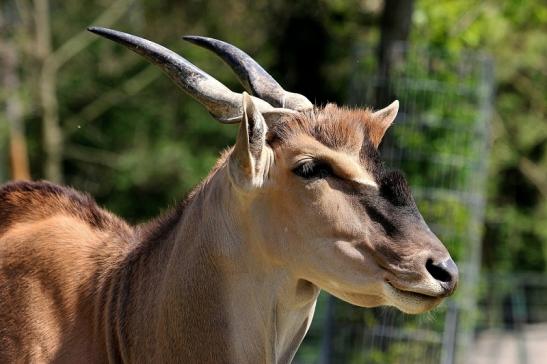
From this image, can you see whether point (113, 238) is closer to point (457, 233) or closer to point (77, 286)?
point (77, 286)

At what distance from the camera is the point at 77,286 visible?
18.1 ft

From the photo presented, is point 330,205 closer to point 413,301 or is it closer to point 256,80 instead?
point 413,301

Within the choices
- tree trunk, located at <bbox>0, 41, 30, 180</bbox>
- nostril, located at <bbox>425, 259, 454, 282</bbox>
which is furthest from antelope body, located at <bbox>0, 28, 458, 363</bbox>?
tree trunk, located at <bbox>0, 41, 30, 180</bbox>

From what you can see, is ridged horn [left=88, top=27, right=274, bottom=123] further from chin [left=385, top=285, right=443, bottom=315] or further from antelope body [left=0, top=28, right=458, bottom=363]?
chin [left=385, top=285, right=443, bottom=315]

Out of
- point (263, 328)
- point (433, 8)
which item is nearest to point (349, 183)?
point (263, 328)

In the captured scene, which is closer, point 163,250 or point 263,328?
point 263,328

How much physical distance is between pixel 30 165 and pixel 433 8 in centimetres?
628

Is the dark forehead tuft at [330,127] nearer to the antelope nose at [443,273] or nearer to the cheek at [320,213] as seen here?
the cheek at [320,213]

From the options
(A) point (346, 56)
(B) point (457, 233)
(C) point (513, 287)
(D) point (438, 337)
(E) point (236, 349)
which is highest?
(E) point (236, 349)

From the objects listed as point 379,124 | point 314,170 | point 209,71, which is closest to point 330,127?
point 314,170

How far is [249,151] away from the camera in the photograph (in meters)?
4.83

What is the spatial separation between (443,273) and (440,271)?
0.01 meters

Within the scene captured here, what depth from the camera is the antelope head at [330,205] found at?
470 centimetres

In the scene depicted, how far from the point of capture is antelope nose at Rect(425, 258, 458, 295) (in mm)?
4621
